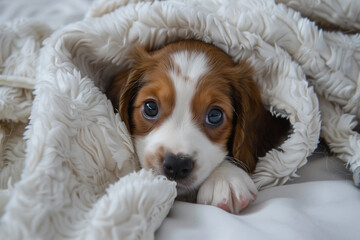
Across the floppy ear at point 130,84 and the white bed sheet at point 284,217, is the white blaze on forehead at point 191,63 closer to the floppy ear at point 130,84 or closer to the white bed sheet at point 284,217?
the floppy ear at point 130,84

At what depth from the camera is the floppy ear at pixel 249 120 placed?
4.74ft

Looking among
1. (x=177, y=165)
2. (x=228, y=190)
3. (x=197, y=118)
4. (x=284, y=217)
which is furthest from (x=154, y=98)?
(x=284, y=217)

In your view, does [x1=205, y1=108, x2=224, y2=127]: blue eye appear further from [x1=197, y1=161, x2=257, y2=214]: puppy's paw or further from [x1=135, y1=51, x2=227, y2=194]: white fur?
[x1=197, y1=161, x2=257, y2=214]: puppy's paw

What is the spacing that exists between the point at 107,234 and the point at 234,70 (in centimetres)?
89

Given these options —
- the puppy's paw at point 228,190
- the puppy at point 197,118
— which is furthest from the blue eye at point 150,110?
the puppy's paw at point 228,190

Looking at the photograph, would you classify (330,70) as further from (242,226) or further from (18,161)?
(18,161)

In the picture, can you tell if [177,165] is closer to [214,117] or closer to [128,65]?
[214,117]

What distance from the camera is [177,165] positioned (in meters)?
1.22

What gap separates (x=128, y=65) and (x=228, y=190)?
730mm

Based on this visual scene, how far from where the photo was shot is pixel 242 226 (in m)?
0.95

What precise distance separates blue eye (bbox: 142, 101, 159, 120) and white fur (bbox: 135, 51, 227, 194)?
0.22 feet

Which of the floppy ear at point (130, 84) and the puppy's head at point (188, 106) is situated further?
the floppy ear at point (130, 84)

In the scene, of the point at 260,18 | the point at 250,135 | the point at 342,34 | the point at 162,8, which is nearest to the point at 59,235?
the point at 250,135

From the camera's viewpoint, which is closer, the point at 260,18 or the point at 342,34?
the point at 260,18
